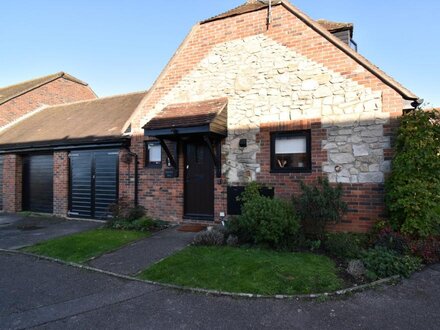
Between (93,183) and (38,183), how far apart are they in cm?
351

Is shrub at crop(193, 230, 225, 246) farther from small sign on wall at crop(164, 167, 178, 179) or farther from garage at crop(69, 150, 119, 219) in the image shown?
garage at crop(69, 150, 119, 219)

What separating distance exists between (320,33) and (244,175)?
12.9 ft

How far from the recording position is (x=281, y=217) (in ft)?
20.1

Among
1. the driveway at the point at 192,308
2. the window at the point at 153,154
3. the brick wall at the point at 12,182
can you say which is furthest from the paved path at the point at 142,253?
the brick wall at the point at 12,182

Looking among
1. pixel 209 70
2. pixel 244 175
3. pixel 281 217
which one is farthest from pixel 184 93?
pixel 281 217

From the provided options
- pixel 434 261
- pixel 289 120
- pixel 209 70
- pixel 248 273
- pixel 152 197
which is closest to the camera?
pixel 248 273

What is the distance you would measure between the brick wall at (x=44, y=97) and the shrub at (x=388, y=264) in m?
17.5

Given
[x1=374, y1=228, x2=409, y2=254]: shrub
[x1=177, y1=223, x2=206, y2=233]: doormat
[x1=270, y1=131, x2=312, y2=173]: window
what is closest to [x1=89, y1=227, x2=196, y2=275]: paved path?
[x1=177, y1=223, x2=206, y2=233]: doormat

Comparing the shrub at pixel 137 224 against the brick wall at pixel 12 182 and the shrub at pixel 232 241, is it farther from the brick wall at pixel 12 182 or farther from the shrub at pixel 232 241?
the brick wall at pixel 12 182

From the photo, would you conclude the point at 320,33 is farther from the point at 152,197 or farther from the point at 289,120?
the point at 152,197

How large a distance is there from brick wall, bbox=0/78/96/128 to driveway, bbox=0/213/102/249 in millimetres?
6653

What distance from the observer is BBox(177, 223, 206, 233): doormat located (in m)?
8.15

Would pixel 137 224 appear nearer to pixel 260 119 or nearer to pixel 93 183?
pixel 93 183

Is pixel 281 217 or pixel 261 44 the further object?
pixel 261 44
